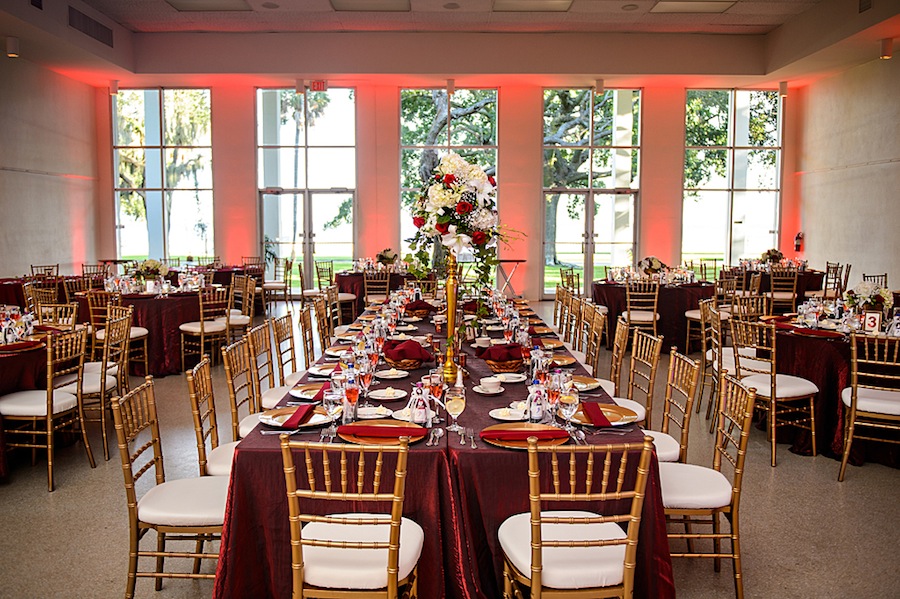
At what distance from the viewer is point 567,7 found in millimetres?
12484

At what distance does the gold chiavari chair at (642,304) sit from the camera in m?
8.93

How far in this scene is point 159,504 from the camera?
313 centimetres

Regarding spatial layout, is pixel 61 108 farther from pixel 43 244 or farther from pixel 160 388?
pixel 160 388

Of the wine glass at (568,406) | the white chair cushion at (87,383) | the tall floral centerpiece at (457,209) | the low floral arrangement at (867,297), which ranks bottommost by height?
the white chair cushion at (87,383)

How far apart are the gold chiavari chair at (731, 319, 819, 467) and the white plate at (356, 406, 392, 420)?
9.74 ft

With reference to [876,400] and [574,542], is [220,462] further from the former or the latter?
[876,400]

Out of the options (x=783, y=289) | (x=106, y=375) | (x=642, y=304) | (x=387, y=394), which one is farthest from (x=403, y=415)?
(x=783, y=289)

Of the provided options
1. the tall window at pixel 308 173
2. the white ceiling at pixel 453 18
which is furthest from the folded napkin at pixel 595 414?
the tall window at pixel 308 173

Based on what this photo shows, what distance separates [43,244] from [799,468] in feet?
41.7

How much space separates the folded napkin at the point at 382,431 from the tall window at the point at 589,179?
12.9m

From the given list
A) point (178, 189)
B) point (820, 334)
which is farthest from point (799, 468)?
point (178, 189)

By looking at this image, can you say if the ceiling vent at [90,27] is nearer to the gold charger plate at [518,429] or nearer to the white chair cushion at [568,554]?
the gold charger plate at [518,429]

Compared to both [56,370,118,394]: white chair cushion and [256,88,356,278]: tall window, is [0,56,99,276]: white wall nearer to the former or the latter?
[256,88,356,278]: tall window

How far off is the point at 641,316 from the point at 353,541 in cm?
702
